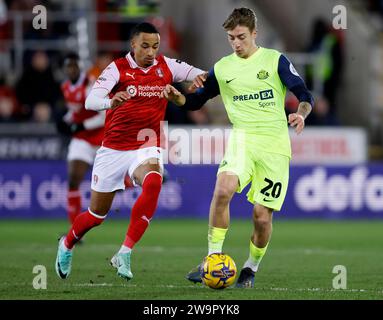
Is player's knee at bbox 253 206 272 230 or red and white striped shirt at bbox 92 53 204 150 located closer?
player's knee at bbox 253 206 272 230

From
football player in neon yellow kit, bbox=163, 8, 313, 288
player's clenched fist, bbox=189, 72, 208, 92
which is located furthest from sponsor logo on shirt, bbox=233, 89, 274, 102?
player's clenched fist, bbox=189, 72, 208, 92

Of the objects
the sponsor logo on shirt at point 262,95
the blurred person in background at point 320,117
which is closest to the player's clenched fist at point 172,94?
the sponsor logo on shirt at point 262,95

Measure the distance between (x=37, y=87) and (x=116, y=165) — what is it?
9.52 m

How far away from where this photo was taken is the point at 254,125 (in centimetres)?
952

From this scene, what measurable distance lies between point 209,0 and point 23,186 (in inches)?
241

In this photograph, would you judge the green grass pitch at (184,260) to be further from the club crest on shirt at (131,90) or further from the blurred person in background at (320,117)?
the blurred person in background at (320,117)

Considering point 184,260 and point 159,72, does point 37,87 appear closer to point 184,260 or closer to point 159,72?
point 184,260

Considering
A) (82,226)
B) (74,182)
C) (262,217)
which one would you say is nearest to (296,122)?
(262,217)

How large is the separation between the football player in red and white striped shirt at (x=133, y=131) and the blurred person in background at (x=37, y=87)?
919 centimetres

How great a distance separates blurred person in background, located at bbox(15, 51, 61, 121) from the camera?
1920 centimetres

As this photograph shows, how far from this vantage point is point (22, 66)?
805 inches

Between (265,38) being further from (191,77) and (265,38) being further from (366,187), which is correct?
(191,77)

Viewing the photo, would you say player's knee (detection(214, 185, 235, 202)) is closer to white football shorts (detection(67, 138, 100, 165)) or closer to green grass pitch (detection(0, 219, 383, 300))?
green grass pitch (detection(0, 219, 383, 300))

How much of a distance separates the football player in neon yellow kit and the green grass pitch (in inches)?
20.7
